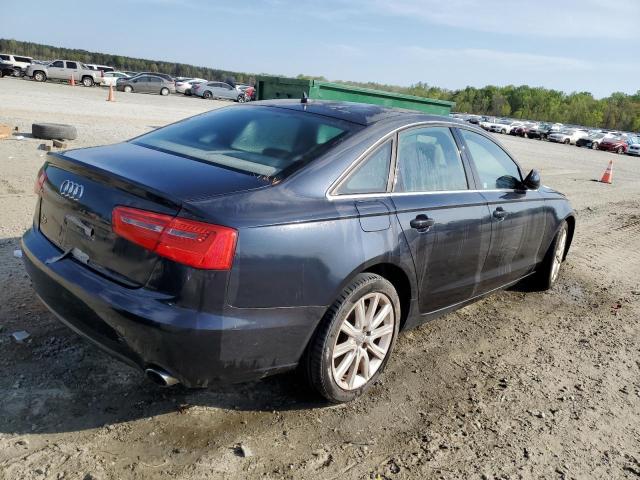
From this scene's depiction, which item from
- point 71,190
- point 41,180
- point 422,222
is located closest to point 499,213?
point 422,222

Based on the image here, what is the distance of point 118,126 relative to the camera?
595 inches

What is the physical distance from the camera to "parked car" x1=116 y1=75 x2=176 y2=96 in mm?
39719

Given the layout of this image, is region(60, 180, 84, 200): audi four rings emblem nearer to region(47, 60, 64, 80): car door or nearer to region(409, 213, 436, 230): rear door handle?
region(409, 213, 436, 230): rear door handle

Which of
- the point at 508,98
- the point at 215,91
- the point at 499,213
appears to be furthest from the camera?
the point at 508,98

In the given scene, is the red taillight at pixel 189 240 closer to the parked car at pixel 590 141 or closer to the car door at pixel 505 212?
the car door at pixel 505 212

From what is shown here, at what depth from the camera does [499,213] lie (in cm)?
415

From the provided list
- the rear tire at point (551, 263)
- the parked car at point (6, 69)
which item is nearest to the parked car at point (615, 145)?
the rear tire at point (551, 263)

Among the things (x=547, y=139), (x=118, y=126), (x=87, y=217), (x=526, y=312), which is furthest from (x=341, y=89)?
(x=547, y=139)

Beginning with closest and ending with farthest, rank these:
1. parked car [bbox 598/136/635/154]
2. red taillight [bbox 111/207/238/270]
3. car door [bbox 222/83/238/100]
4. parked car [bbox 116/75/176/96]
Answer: red taillight [bbox 111/207/238/270] → parked car [bbox 116/75/176/96] → parked car [bbox 598/136/635/154] → car door [bbox 222/83/238/100]

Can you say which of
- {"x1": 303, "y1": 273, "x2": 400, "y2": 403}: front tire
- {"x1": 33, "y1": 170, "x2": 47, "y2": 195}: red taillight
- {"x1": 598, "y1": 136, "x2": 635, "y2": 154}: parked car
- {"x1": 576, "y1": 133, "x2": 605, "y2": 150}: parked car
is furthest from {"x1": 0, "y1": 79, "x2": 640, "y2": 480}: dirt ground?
{"x1": 576, "y1": 133, "x2": 605, "y2": 150}: parked car

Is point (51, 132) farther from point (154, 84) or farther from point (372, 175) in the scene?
point (154, 84)

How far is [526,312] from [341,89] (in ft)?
25.7

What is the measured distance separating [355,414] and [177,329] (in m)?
1.24

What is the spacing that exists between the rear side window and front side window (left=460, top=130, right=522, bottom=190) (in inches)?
42.1
